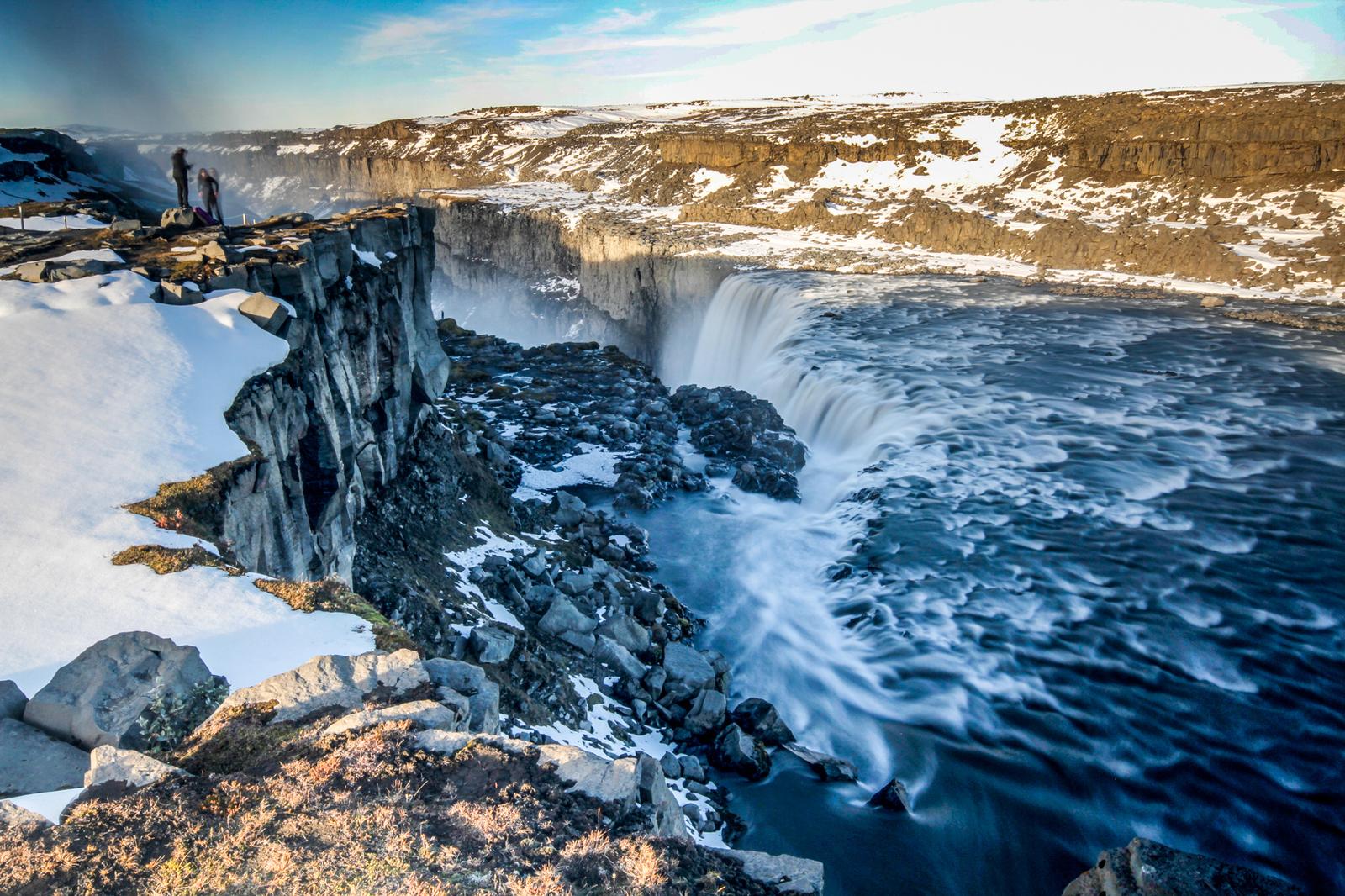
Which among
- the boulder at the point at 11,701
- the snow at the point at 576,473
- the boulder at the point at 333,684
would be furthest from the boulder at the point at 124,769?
the snow at the point at 576,473

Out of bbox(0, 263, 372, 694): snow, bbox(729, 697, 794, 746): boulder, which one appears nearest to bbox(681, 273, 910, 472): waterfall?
bbox(729, 697, 794, 746): boulder

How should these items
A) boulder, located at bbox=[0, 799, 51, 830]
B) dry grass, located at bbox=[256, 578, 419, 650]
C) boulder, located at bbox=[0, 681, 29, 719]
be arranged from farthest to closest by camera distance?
dry grass, located at bbox=[256, 578, 419, 650], boulder, located at bbox=[0, 681, 29, 719], boulder, located at bbox=[0, 799, 51, 830]

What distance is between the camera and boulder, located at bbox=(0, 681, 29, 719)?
495cm

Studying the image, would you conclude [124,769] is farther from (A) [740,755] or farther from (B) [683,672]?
(B) [683,672]

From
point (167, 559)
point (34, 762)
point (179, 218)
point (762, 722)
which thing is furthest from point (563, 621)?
point (179, 218)

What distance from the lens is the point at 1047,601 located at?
1467 centimetres

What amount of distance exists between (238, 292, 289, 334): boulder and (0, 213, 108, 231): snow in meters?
6.98

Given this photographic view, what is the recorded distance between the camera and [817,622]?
1570cm

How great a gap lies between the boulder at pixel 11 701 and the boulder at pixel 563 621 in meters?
8.35

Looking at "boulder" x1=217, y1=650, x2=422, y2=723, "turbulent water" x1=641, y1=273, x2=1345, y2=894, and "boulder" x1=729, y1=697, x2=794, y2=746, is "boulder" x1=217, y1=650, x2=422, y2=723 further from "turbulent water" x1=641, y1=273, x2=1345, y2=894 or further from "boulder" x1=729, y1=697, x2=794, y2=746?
"boulder" x1=729, y1=697, x2=794, y2=746

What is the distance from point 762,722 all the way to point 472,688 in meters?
7.07

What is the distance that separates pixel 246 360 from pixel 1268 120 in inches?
2132

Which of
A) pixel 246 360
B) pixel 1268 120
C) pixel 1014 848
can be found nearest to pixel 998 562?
pixel 1014 848

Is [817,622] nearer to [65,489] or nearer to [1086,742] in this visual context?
[1086,742]
